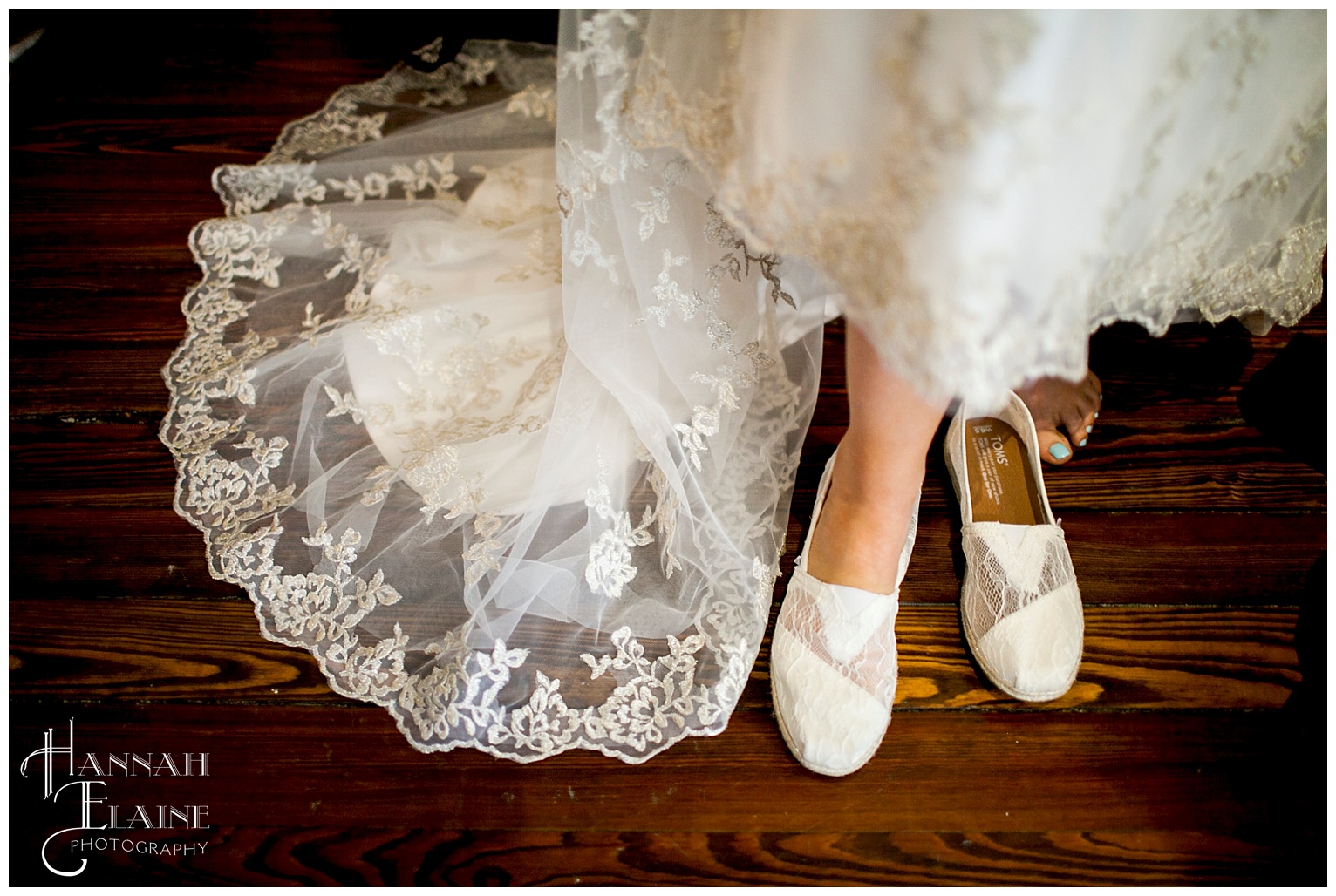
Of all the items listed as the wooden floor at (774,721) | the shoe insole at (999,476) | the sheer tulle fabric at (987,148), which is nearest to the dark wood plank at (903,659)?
the wooden floor at (774,721)

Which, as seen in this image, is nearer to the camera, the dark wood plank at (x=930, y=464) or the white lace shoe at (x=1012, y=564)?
the white lace shoe at (x=1012, y=564)

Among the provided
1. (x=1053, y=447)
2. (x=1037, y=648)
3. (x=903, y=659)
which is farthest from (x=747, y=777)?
(x=1053, y=447)

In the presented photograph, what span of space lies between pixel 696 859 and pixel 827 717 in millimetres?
195

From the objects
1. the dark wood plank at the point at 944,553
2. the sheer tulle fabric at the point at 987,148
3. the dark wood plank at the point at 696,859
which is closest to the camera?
the sheer tulle fabric at the point at 987,148

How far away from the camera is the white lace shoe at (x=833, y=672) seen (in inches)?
33.3

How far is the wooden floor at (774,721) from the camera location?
83 cm

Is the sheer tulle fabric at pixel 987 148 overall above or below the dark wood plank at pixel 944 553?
above

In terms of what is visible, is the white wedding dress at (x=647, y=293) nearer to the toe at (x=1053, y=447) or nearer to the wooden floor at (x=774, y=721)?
the wooden floor at (x=774, y=721)

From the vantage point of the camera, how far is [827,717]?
85cm

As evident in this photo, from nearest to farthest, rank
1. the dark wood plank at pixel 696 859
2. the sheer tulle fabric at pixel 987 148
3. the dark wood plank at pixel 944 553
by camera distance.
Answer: the sheer tulle fabric at pixel 987 148 → the dark wood plank at pixel 696 859 → the dark wood plank at pixel 944 553

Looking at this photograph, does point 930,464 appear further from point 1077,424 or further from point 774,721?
point 774,721

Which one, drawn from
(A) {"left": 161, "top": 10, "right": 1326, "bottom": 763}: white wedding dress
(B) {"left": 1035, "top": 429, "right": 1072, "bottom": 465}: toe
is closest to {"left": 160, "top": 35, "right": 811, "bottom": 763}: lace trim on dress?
(A) {"left": 161, "top": 10, "right": 1326, "bottom": 763}: white wedding dress

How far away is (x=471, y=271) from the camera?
3.79 feet

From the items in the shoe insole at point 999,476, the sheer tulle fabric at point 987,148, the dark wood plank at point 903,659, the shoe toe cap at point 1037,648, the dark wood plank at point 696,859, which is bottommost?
the dark wood plank at point 696,859
